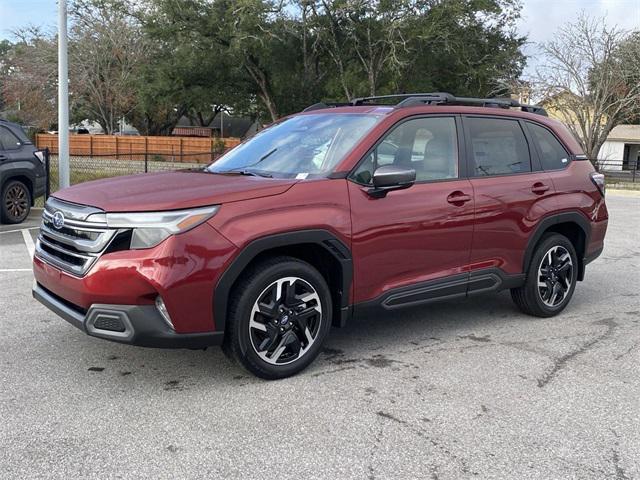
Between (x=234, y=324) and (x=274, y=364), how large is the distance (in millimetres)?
430

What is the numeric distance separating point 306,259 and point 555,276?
267cm

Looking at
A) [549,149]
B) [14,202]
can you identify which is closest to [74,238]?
[549,149]

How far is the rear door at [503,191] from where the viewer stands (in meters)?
5.11

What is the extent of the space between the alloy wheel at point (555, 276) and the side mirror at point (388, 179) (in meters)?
1.92

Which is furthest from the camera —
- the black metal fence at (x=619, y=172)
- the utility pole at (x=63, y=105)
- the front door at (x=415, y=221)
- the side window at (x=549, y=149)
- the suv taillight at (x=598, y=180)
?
the black metal fence at (x=619, y=172)

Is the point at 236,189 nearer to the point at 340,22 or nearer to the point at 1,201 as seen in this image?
the point at 1,201

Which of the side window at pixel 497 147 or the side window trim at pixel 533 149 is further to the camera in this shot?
the side window trim at pixel 533 149

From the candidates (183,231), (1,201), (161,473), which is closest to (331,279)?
(183,231)

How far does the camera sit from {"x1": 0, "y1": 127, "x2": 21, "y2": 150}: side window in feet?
36.2

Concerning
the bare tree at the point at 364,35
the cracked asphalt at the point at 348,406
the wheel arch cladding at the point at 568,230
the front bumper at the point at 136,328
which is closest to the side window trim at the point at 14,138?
the cracked asphalt at the point at 348,406

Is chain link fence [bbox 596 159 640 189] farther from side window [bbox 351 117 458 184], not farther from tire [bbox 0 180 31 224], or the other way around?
side window [bbox 351 117 458 184]

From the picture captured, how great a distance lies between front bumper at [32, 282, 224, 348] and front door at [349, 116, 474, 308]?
1.23 metres

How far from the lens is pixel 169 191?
13.0 ft

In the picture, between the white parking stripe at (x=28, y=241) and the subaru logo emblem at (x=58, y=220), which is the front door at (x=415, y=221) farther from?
the white parking stripe at (x=28, y=241)
